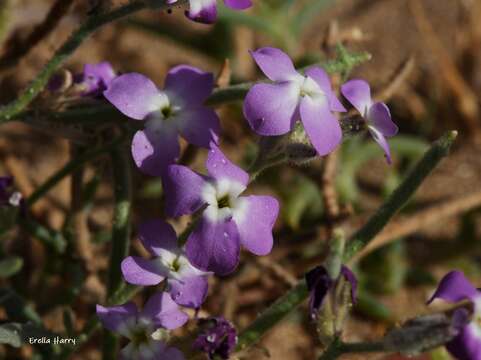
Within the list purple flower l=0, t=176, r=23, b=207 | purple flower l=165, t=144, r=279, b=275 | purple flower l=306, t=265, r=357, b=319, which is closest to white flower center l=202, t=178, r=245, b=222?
purple flower l=165, t=144, r=279, b=275

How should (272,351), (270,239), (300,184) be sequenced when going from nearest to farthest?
(270,239) → (272,351) → (300,184)

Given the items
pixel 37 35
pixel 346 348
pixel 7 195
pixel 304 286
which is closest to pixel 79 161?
pixel 7 195

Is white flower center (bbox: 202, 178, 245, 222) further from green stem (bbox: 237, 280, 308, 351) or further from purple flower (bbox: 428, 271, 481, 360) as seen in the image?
purple flower (bbox: 428, 271, 481, 360)

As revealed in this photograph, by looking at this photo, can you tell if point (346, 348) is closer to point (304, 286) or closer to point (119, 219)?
point (304, 286)

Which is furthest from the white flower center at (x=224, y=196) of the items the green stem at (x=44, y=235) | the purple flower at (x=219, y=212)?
the green stem at (x=44, y=235)

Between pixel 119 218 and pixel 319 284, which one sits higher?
pixel 319 284

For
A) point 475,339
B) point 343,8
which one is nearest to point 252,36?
point 343,8

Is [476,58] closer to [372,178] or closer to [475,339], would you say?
[372,178]
